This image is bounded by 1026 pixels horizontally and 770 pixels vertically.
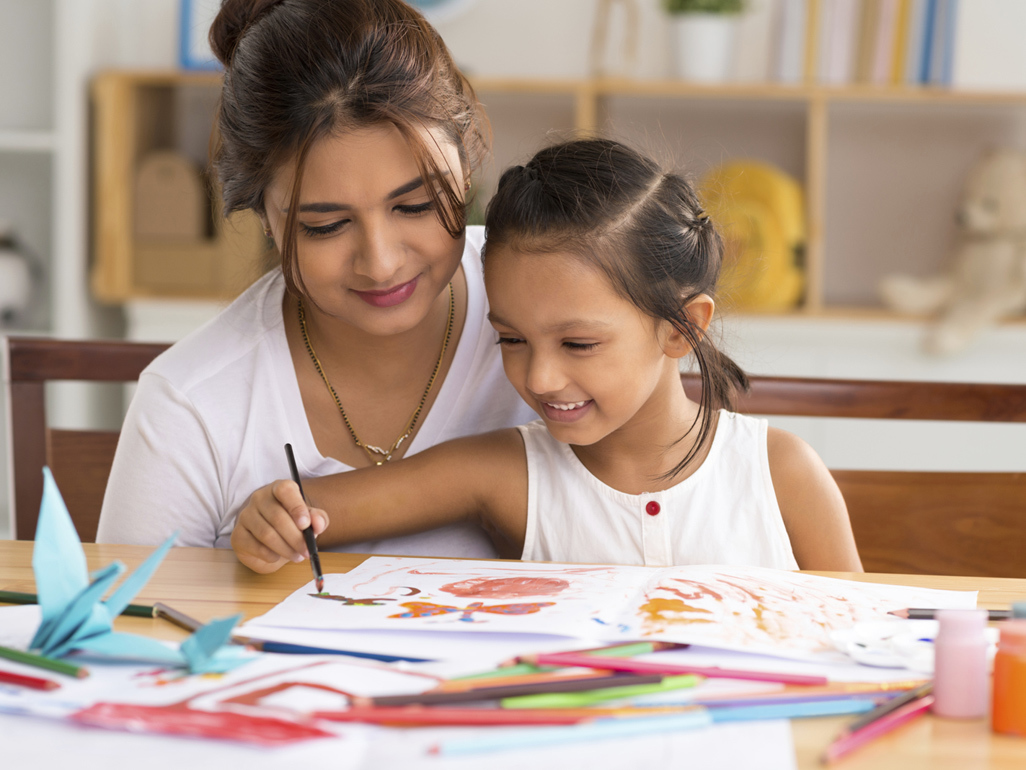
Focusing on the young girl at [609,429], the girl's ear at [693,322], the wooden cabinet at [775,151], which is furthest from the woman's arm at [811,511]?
the wooden cabinet at [775,151]

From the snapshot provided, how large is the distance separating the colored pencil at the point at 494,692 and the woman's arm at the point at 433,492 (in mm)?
462

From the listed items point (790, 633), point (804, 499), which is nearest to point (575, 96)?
point (804, 499)

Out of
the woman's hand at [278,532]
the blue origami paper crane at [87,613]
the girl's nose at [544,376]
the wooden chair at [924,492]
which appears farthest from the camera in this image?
the wooden chair at [924,492]

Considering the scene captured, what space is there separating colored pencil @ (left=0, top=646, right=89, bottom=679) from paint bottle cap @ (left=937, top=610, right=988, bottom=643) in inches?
19.4

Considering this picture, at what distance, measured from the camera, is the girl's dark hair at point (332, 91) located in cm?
103

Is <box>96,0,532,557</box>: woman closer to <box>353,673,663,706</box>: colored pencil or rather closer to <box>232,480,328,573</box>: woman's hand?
<box>232,480,328,573</box>: woman's hand

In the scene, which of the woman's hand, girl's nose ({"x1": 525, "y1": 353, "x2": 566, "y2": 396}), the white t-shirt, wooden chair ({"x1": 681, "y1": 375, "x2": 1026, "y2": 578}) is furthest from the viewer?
wooden chair ({"x1": 681, "y1": 375, "x2": 1026, "y2": 578})

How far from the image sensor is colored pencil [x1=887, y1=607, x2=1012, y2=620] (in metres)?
0.74

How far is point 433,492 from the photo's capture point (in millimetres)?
1094

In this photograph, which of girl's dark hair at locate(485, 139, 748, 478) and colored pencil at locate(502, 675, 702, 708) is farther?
girl's dark hair at locate(485, 139, 748, 478)

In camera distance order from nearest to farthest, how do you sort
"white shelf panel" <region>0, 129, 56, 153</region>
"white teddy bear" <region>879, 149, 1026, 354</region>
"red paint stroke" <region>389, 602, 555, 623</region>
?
"red paint stroke" <region>389, 602, 555, 623</region>
"white teddy bear" <region>879, 149, 1026, 354</region>
"white shelf panel" <region>0, 129, 56, 153</region>

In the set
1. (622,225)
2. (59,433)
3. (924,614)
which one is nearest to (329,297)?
(622,225)

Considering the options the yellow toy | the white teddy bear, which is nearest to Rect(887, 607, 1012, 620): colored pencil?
the yellow toy

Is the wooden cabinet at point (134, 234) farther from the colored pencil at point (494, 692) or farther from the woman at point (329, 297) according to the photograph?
the colored pencil at point (494, 692)
